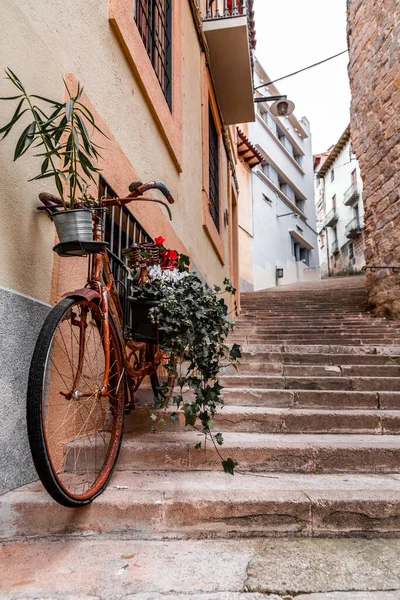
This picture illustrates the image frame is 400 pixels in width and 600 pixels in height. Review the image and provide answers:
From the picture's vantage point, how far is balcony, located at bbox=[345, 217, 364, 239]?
25750 millimetres

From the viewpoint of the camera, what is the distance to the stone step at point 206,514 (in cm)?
177

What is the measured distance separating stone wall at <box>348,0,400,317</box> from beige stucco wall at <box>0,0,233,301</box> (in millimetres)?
4185

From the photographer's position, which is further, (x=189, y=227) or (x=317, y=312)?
(x=317, y=312)

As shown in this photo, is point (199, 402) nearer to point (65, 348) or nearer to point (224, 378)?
point (65, 348)

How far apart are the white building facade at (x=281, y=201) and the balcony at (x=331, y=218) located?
310 centimetres

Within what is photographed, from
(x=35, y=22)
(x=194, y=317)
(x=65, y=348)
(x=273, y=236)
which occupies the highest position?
(x=273, y=236)

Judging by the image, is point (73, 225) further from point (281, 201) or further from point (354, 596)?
point (281, 201)

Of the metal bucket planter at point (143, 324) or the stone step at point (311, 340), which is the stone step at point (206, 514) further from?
the stone step at point (311, 340)

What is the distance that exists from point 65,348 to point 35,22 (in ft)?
4.92

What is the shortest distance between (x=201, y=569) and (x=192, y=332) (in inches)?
43.3

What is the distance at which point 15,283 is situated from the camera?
1.87m

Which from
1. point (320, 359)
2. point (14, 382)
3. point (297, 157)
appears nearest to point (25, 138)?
point (14, 382)

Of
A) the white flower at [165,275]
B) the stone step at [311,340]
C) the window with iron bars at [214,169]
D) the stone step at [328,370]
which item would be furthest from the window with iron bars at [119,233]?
the window with iron bars at [214,169]

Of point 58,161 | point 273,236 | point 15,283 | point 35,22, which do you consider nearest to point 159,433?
point 15,283
